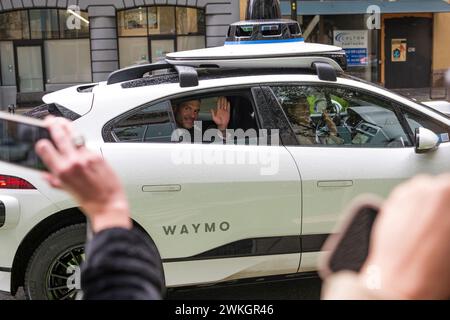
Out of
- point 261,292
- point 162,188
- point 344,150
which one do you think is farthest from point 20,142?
point 261,292

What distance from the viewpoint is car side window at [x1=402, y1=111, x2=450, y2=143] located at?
4223 millimetres

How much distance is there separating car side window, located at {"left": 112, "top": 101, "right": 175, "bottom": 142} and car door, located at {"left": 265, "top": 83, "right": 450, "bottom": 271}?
685 millimetres

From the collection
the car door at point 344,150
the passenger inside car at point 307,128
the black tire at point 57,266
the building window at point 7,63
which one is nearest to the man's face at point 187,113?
the car door at point 344,150

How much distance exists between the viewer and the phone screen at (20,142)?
1181 mm

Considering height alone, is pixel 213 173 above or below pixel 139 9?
below

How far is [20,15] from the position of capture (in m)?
19.5

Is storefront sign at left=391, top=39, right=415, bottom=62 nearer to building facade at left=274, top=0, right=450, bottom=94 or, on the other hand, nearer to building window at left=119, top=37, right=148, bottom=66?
building facade at left=274, top=0, right=450, bottom=94

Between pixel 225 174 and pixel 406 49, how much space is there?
18.5 metres

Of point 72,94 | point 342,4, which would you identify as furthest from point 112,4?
point 72,94

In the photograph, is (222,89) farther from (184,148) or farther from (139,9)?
(139,9)

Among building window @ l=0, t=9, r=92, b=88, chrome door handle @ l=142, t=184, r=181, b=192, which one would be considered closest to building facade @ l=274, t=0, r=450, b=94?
building window @ l=0, t=9, r=92, b=88

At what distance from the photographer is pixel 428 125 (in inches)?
167

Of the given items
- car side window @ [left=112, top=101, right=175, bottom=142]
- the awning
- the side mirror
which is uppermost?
the awning
